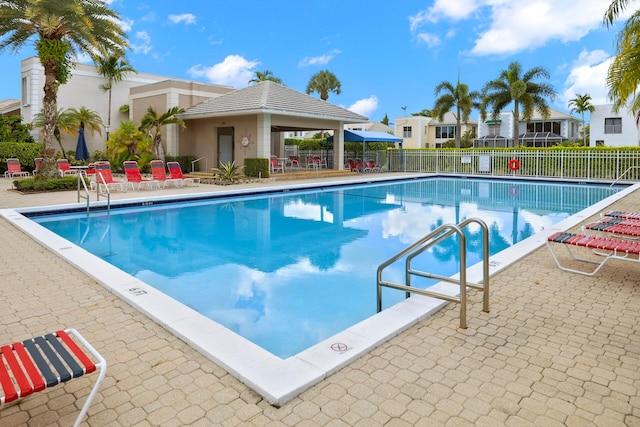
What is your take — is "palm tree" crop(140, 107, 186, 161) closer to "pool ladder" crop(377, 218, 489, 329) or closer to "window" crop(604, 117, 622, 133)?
"pool ladder" crop(377, 218, 489, 329)

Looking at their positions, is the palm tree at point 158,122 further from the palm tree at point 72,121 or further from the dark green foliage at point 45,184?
the dark green foliage at point 45,184

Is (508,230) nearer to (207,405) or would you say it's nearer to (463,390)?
(463,390)

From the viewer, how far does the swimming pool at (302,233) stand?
6.24m

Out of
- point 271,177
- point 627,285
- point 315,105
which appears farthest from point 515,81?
point 627,285

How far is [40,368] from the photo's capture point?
2447mm

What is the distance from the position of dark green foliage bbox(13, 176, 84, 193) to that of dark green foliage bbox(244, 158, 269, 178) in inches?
288

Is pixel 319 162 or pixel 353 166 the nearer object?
pixel 319 162

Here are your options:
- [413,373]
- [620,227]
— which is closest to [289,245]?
[620,227]

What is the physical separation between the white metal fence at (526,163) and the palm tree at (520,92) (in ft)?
29.0

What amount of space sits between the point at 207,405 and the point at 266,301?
310 centimetres

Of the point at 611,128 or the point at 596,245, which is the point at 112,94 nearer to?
the point at 596,245

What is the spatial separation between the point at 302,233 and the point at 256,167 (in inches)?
461

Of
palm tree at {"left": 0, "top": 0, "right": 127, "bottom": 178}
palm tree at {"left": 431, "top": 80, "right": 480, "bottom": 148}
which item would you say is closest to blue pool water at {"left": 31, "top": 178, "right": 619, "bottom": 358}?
palm tree at {"left": 0, "top": 0, "right": 127, "bottom": 178}

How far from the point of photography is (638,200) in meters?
13.9
